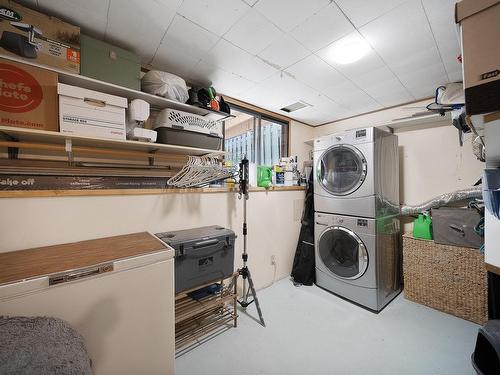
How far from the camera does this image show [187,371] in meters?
1.37

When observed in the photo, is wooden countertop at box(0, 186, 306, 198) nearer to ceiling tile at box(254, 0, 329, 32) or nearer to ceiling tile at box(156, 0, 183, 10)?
ceiling tile at box(156, 0, 183, 10)

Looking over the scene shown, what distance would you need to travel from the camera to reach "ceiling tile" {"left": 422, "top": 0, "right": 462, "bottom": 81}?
1.16 meters

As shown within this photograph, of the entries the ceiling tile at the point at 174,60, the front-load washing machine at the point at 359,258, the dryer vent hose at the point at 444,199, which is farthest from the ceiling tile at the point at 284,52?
the dryer vent hose at the point at 444,199

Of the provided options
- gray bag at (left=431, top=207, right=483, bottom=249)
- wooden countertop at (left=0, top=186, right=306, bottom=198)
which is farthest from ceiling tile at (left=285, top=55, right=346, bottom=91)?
gray bag at (left=431, top=207, right=483, bottom=249)

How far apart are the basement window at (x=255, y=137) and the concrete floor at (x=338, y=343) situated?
178cm

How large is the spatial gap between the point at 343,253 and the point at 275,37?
2197mm

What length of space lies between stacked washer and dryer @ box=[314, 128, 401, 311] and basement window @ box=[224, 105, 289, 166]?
2.50ft

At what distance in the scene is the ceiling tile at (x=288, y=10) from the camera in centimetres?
116

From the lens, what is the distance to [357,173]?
7.11ft

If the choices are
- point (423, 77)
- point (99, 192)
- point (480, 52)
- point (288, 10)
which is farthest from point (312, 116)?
point (99, 192)

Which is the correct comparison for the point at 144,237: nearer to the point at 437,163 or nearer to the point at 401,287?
the point at 401,287

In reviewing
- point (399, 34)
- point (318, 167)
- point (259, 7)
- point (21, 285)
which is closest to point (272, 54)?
point (259, 7)

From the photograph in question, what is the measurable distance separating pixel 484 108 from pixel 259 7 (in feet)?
3.88

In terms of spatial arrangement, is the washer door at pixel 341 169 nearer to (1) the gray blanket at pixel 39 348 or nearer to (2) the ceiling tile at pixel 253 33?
(2) the ceiling tile at pixel 253 33
